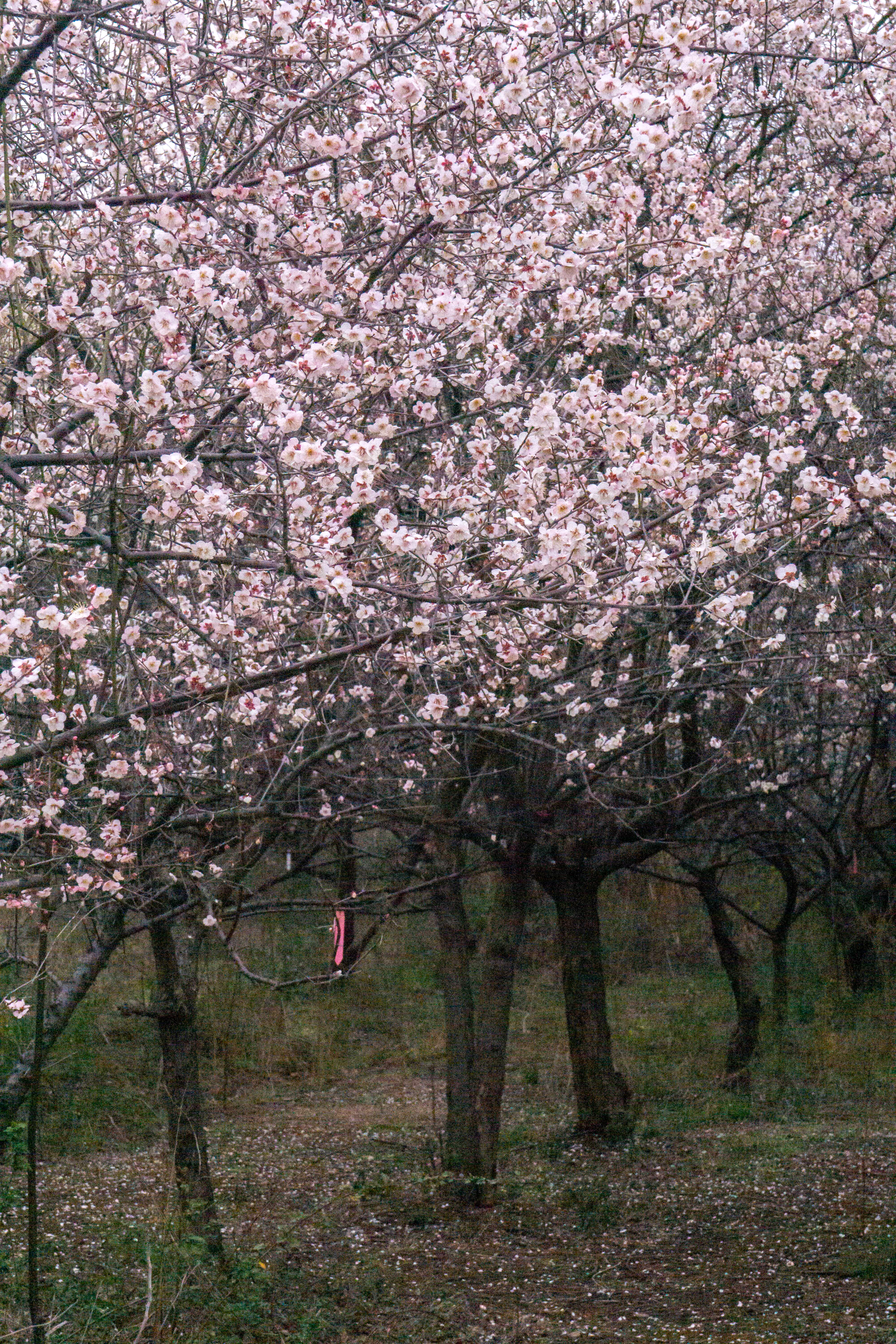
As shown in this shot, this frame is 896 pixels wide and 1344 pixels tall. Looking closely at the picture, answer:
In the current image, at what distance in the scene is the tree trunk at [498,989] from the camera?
8289 millimetres

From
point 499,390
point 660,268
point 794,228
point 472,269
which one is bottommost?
point 499,390

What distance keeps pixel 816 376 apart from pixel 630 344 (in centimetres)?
141

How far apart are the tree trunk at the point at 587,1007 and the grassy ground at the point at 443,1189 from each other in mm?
215

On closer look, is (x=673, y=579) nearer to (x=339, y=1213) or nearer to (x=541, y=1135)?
(x=339, y=1213)

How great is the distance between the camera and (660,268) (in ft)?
18.8

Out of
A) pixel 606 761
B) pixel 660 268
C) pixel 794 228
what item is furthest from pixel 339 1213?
pixel 794 228

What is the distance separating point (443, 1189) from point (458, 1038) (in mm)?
921

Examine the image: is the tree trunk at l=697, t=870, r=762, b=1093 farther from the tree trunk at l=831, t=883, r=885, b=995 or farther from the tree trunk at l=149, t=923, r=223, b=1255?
the tree trunk at l=149, t=923, r=223, b=1255

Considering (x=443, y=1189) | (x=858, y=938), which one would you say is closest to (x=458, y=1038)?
(x=443, y=1189)

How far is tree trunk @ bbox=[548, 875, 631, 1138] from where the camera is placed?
9.31m

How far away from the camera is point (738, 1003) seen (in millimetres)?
11242

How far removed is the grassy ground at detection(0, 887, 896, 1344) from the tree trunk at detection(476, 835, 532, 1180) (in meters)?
0.49

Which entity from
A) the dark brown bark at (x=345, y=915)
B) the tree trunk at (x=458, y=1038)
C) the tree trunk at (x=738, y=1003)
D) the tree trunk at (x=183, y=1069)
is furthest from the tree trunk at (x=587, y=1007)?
the tree trunk at (x=183, y=1069)

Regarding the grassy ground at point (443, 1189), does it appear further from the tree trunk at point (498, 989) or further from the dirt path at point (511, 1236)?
the tree trunk at point (498, 989)
